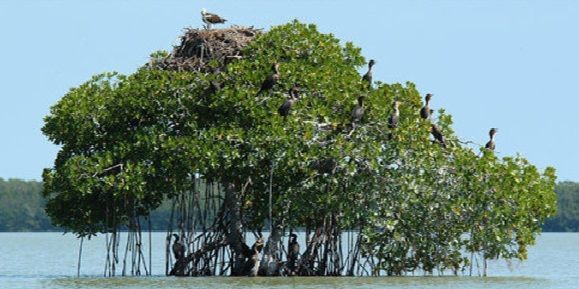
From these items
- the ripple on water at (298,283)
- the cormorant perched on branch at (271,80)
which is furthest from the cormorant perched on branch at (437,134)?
the cormorant perched on branch at (271,80)

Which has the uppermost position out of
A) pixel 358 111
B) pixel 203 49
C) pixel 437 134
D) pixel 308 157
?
pixel 203 49

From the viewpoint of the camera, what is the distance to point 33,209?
120m

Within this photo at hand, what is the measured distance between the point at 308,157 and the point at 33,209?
298ft

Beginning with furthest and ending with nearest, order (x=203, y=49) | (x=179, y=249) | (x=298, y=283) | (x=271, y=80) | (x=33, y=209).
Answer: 1. (x=33, y=209)
2. (x=203, y=49)
3. (x=179, y=249)
4. (x=271, y=80)
5. (x=298, y=283)

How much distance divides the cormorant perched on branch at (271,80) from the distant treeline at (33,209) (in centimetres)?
8117

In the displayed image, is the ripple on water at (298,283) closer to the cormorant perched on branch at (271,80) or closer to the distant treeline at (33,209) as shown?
the cormorant perched on branch at (271,80)

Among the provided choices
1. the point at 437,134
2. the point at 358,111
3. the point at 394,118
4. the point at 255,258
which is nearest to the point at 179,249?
the point at 255,258

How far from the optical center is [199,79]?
32.8 m

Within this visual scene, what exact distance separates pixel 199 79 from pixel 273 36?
177 cm

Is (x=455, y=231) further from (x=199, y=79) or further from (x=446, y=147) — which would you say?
(x=199, y=79)

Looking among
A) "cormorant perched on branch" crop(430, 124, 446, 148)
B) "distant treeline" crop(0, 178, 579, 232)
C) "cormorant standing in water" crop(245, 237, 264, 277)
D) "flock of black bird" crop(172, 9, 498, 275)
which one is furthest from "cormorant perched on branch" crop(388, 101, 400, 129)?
"distant treeline" crop(0, 178, 579, 232)

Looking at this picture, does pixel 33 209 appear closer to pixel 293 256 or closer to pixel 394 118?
pixel 293 256

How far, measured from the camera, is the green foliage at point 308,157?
104ft

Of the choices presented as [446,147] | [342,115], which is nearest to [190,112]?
[342,115]
